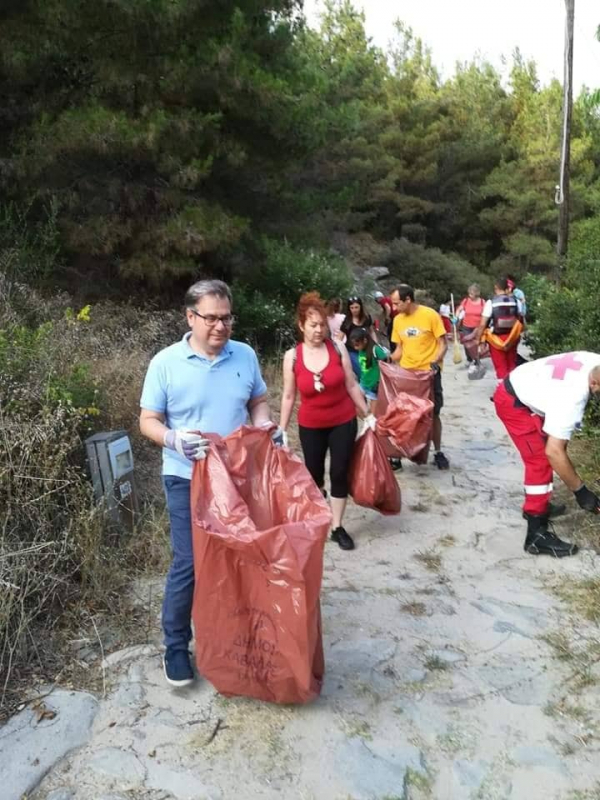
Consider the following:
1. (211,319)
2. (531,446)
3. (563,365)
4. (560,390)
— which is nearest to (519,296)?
(531,446)

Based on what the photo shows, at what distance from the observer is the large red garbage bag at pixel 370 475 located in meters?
4.41

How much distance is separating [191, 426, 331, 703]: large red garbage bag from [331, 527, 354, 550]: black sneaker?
173cm

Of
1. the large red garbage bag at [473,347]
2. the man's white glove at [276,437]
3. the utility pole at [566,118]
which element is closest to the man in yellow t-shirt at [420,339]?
the man's white glove at [276,437]

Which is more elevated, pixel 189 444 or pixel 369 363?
→ pixel 189 444

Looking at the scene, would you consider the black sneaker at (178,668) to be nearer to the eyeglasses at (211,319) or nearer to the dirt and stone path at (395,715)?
the dirt and stone path at (395,715)

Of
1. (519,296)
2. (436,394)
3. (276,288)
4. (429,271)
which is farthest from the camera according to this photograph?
(429,271)

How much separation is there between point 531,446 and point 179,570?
2364 millimetres

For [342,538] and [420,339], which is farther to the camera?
[420,339]

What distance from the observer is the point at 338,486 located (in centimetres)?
450

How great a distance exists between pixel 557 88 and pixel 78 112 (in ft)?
107

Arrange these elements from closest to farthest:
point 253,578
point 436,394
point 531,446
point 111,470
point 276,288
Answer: point 253,578 → point 111,470 → point 531,446 → point 436,394 → point 276,288

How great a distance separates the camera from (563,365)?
390cm

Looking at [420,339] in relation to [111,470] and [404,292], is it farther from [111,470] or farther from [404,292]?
[111,470]

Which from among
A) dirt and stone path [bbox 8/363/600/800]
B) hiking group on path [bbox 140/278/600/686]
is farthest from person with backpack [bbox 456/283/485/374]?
dirt and stone path [bbox 8/363/600/800]
